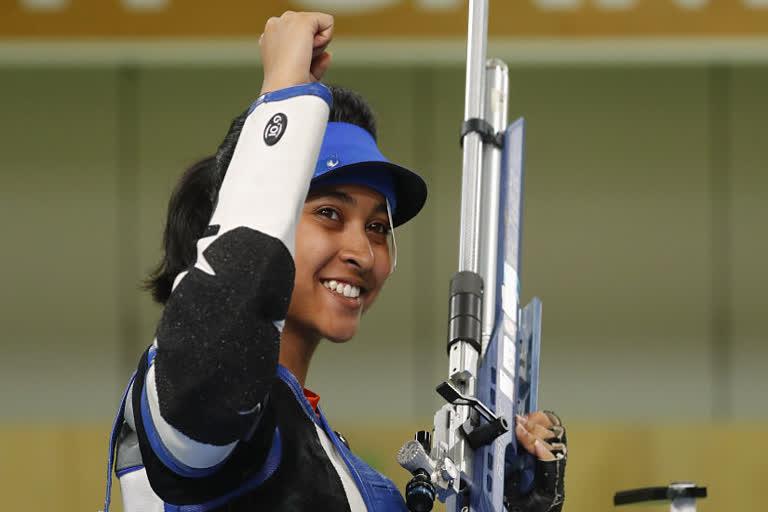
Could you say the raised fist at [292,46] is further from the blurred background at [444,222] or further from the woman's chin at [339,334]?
the blurred background at [444,222]

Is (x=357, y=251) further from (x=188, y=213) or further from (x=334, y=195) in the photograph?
(x=188, y=213)

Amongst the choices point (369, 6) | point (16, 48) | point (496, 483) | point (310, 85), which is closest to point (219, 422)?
point (310, 85)

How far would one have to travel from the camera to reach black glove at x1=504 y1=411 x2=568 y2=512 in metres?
1.22

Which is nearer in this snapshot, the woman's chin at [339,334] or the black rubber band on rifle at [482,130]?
the woman's chin at [339,334]

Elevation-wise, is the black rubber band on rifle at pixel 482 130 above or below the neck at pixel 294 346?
above

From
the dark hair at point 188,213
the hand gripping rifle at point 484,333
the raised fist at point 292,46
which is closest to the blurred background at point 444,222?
the hand gripping rifle at point 484,333

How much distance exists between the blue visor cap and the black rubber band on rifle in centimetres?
14

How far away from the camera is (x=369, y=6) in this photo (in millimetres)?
2756

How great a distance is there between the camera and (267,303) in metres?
0.72

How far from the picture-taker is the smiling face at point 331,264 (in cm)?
106

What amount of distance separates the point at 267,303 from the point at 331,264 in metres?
0.36

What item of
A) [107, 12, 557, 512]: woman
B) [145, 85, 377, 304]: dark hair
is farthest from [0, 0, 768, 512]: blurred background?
[107, 12, 557, 512]: woman

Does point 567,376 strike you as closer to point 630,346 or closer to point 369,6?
point 630,346

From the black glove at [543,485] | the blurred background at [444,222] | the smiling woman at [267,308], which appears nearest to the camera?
the smiling woman at [267,308]
